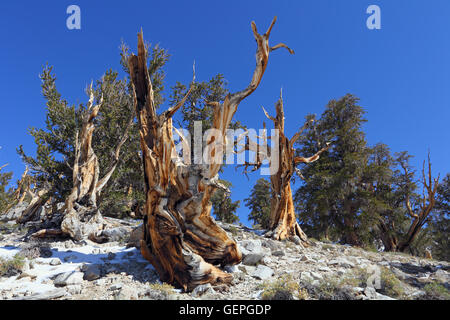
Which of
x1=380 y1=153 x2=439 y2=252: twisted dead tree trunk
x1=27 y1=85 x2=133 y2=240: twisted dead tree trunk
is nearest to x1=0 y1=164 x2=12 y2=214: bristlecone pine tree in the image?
x1=27 y1=85 x2=133 y2=240: twisted dead tree trunk

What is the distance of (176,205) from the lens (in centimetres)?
436

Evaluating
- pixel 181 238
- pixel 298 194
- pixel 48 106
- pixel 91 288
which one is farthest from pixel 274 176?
pixel 48 106

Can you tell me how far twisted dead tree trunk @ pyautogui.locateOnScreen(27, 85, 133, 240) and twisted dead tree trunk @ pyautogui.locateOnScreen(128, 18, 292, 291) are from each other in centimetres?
319

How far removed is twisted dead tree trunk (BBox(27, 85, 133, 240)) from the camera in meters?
6.39

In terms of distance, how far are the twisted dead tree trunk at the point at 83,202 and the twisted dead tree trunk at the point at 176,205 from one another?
10.5 ft

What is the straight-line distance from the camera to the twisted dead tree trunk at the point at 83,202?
6.39m

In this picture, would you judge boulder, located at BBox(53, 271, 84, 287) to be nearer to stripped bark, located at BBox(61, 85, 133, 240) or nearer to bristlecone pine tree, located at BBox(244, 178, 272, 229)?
stripped bark, located at BBox(61, 85, 133, 240)

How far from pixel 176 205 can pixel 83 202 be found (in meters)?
4.79

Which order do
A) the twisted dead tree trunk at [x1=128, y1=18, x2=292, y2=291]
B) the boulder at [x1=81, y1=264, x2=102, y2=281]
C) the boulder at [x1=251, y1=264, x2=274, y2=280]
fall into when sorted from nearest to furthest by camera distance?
the boulder at [x1=81, y1=264, x2=102, y2=281] → the twisted dead tree trunk at [x1=128, y1=18, x2=292, y2=291] → the boulder at [x1=251, y1=264, x2=274, y2=280]

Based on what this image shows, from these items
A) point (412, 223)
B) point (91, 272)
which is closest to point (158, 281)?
point (91, 272)

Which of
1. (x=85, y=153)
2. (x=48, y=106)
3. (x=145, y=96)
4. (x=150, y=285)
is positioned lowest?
(x=150, y=285)
